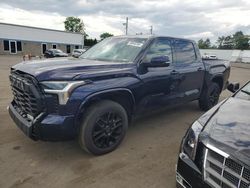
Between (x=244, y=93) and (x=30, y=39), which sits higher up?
(x=30, y=39)

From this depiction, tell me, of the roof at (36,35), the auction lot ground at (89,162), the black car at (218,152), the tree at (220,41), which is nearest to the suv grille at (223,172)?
the black car at (218,152)

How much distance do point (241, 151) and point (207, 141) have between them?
1.07 ft

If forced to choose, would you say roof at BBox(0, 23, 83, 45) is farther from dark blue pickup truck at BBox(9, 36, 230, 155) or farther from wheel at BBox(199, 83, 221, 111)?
wheel at BBox(199, 83, 221, 111)

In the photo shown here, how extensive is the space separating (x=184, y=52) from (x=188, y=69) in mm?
391

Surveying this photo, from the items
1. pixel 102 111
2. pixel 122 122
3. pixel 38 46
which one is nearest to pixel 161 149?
pixel 122 122

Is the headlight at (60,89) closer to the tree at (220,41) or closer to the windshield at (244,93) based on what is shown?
the windshield at (244,93)

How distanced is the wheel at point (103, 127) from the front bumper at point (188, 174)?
1.43 meters

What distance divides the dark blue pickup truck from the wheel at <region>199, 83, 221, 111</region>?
36.1 inches

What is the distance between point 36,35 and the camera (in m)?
42.1

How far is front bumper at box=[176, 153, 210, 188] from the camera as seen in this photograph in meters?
2.26

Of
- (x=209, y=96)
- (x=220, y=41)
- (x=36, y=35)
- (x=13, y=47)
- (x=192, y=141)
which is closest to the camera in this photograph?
(x=192, y=141)

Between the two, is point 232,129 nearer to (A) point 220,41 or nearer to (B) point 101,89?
(B) point 101,89

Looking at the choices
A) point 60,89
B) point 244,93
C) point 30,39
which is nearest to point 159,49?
point 244,93

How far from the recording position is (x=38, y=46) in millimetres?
42656
